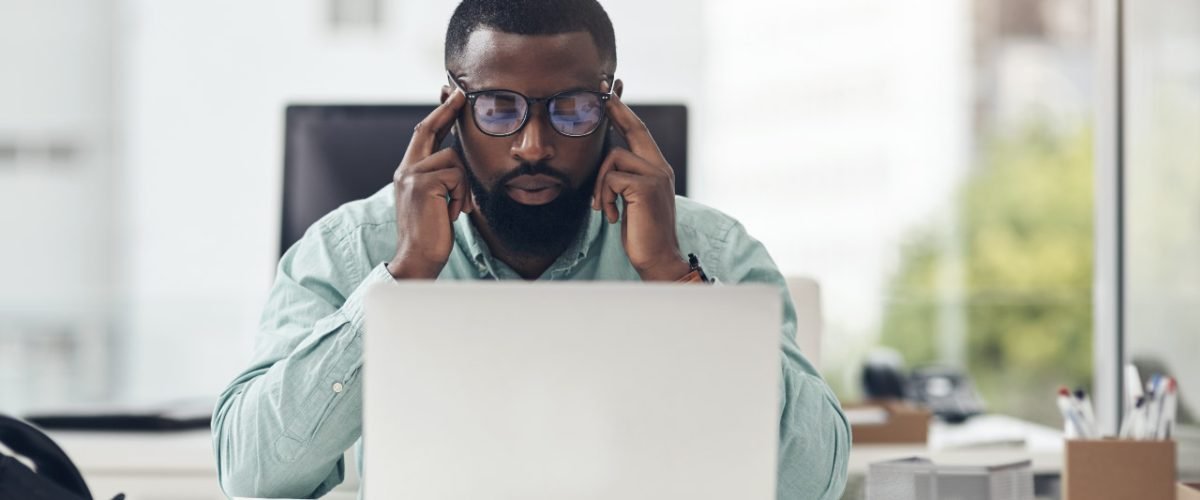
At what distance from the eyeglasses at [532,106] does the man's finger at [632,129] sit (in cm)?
4

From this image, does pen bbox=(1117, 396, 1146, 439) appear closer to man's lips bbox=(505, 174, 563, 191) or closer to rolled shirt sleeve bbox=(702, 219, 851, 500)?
rolled shirt sleeve bbox=(702, 219, 851, 500)

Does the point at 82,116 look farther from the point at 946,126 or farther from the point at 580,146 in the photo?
the point at 580,146

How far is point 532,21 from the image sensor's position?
139cm

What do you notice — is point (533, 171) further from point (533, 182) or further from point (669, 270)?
point (669, 270)

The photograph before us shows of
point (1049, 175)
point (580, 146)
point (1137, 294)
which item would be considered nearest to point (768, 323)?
point (580, 146)

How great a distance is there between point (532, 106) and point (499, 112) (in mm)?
34

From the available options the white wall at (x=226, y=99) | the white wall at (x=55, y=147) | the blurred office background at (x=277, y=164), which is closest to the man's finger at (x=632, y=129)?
the blurred office background at (x=277, y=164)

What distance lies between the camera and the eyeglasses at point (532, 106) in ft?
4.40

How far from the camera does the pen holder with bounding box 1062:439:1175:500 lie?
1433 mm

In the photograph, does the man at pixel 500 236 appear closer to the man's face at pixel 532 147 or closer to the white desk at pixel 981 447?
the man's face at pixel 532 147

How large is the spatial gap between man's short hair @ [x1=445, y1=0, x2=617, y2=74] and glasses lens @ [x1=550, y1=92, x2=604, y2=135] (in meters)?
0.08

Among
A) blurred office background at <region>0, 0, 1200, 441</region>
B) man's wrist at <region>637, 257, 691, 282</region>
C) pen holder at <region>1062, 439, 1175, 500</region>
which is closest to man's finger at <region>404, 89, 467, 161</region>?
man's wrist at <region>637, 257, 691, 282</region>

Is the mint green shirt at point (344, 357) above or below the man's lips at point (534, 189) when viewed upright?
below

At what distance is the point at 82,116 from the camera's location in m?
6.97
